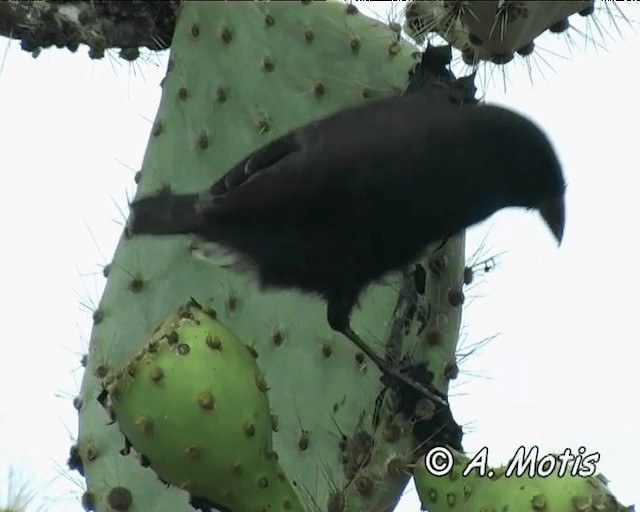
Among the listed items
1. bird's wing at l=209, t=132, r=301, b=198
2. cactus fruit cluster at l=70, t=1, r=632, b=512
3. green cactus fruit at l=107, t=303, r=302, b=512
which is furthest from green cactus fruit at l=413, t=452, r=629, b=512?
bird's wing at l=209, t=132, r=301, b=198

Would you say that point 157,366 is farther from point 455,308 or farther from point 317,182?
point 455,308

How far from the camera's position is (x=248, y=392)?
0.83 meters

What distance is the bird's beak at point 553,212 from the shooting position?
3.35 ft

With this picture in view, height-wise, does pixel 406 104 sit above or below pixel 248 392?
above

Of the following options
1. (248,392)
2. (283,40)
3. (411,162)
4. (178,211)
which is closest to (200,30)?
(283,40)

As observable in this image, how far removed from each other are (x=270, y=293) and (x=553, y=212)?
28 centimetres

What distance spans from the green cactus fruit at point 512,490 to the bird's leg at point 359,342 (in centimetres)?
10

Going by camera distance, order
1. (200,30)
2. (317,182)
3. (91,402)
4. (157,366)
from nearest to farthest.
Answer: (157,366) < (317,182) < (91,402) < (200,30)

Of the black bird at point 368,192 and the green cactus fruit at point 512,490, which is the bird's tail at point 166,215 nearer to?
the black bird at point 368,192

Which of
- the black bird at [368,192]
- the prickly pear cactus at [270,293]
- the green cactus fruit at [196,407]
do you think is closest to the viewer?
the green cactus fruit at [196,407]

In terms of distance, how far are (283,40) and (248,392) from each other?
1.69ft

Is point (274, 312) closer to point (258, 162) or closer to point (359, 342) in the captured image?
point (359, 342)

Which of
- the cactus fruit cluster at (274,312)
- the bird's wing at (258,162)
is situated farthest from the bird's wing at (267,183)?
the cactus fruit cluster at (274,312)

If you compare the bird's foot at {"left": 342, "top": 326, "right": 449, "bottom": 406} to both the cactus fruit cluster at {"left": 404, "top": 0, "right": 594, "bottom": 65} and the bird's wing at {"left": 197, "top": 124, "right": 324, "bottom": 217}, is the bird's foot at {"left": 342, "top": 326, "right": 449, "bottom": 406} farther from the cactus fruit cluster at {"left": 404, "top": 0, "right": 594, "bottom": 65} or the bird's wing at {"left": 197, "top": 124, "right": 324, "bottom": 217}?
the cactus fruit cluster at {"left": 404, "top": 0, "right": 594, "bottom": 65}
